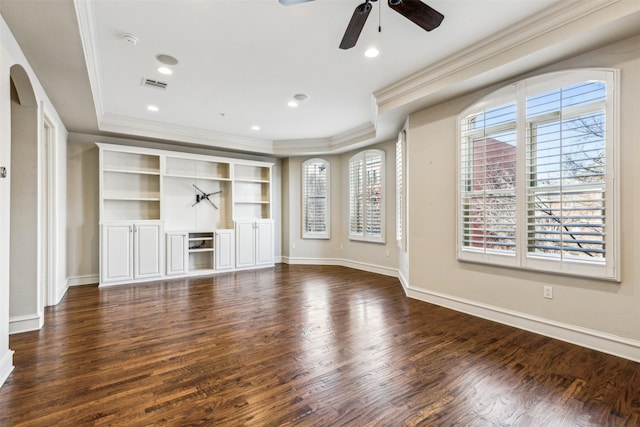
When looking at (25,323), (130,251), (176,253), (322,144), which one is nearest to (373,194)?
(322,144)

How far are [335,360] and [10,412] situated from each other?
6.90 feet

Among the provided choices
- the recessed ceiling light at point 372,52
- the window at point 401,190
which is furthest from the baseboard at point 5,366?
the window at point 401,190

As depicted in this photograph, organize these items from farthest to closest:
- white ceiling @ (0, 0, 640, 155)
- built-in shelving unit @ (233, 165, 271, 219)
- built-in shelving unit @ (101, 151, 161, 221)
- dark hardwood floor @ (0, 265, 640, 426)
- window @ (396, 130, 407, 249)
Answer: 1. built-in shelving unit @ (233, 165, 271, 219)
2. built-in shelving unit @ (101, 151, 161, 221)
3. window @ (396, 130, 407, 249)
4. white ceiling @ (0, 0, 640, 155)
5. dark hardwood floor @ (0, 265, 640, 426)

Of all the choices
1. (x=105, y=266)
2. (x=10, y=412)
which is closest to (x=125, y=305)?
(x=105, y=266)

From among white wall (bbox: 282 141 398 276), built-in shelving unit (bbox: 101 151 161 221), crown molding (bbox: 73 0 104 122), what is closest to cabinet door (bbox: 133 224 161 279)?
built-in shelving unit (bbox: 101 151 161 221)

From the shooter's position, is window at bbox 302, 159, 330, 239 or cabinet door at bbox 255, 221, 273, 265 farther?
window at bbox 302, 159, 330, 239

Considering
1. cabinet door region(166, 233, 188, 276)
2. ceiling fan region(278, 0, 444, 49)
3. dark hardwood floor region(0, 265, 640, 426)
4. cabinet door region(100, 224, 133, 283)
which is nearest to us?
dark hardwood floor region(0, 265, 640, 426)

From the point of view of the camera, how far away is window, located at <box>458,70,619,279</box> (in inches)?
105

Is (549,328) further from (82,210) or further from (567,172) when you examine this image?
(82,210)

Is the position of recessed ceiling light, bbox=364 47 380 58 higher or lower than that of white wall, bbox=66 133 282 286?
higher

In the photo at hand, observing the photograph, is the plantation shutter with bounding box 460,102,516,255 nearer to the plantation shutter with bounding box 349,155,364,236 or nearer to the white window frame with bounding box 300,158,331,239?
the plantation shutter with bounding box 349,155,364,236

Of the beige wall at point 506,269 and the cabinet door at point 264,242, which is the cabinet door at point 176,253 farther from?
the beige wall at point 506,269

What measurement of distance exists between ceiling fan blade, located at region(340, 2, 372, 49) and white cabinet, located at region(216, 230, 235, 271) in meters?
4.79

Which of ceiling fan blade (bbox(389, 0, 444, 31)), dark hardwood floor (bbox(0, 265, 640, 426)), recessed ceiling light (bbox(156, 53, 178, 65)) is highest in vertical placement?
recessed ceiling light (bbox(156, 53, 178, 65))
